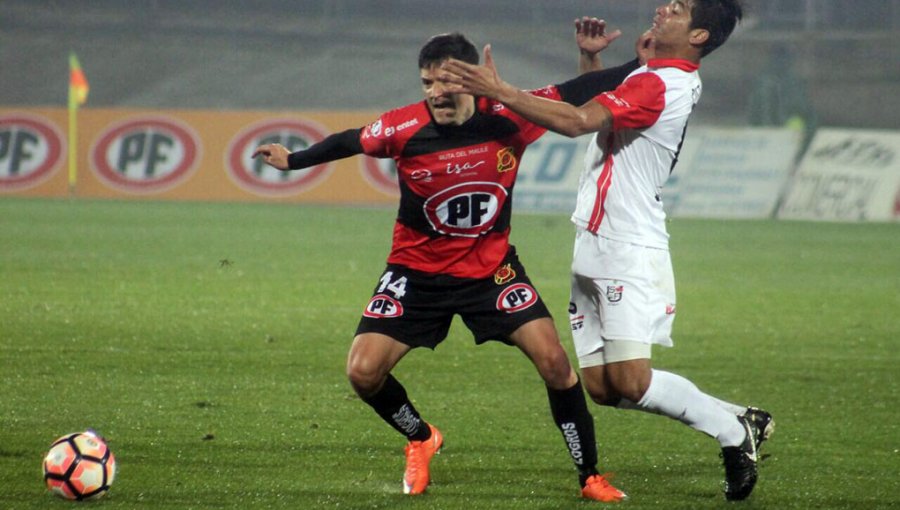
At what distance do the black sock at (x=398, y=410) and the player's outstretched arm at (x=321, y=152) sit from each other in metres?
0.93

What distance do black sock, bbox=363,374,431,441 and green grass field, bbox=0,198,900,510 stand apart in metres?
0.24

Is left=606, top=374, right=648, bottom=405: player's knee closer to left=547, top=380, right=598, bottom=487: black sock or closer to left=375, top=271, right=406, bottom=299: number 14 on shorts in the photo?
left=547, top=380, right=598, bottom=487: black sock

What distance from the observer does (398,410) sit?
17.7 ft

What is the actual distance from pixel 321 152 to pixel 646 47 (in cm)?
137

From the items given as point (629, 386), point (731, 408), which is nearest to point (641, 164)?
point (629, 386)

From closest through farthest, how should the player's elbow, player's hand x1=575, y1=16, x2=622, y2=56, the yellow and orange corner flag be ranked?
1. the player's elbow
2. player's hand x1=575, y1=16, x2=622, y2=56
3. the yellow and orange corner flag

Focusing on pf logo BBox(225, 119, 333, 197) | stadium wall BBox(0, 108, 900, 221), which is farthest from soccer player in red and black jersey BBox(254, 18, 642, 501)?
pf logo BBox(225, 119, 333, 197)

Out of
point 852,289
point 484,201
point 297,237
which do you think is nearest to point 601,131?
point 484,201

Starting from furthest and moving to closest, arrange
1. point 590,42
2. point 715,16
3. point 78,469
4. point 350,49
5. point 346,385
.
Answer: point 350,49
point 346,385
point 590,42
point 715,16
point 78,469

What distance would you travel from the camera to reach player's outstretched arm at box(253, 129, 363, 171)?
5.27 meters

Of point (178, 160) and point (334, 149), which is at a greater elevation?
point (334, 149)

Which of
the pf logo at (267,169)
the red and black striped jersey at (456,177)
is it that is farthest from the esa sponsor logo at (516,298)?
the pf logo at (267,169)

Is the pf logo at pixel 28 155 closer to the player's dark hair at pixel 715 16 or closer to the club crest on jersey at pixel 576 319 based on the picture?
the club crest on jersey at pixel 576 319

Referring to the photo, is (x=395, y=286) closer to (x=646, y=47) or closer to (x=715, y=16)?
(x=646, y=47)
